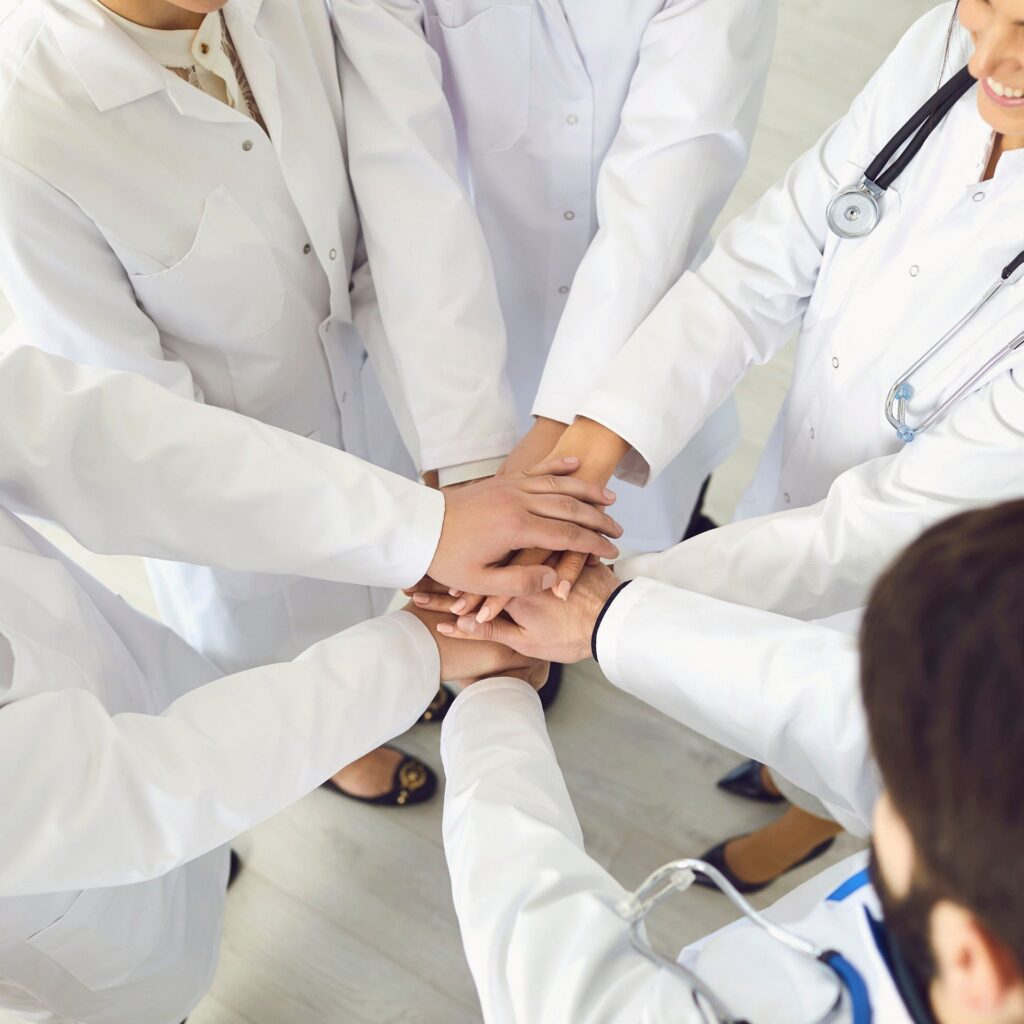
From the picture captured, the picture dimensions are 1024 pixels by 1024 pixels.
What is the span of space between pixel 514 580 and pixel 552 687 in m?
0.70

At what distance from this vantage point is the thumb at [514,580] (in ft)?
3.44

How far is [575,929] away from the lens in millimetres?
711

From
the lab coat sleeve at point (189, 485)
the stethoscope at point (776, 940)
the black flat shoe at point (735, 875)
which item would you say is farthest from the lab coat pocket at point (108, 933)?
the black flat shoe at point (735, 875)

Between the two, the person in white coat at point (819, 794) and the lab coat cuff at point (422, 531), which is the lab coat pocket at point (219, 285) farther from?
the person in white coat at point (819, 794)

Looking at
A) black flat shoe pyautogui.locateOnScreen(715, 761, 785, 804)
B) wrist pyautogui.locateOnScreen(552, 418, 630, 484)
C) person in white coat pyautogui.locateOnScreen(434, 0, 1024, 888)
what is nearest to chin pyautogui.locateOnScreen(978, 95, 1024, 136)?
person in white coat pyautogui.locateOnScreen(434, 0, 1024, 888)

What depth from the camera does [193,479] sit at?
0.94 meters

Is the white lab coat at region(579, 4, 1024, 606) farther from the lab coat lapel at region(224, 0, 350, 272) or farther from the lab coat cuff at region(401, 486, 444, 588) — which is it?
the lab coat lapel at region(224, 0, 350, 272)

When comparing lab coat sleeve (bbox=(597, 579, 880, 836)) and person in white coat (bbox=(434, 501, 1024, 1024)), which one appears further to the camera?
lab coat sleeve (bbox=(597, 579, 880, 836))

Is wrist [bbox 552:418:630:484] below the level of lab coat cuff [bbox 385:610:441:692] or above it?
above

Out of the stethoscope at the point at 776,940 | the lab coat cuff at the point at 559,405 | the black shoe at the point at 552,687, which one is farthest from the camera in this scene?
the black shoe at the point at 552,687

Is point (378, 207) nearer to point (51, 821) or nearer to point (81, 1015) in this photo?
point (51, 821)

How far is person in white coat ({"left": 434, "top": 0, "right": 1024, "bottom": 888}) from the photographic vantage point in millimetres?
870

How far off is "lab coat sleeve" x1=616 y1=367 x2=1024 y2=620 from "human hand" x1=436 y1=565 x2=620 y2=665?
63 millimetres

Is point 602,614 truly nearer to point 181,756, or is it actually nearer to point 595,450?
point 595,450
